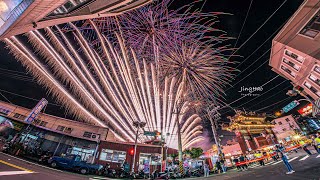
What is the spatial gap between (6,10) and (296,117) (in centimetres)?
9077

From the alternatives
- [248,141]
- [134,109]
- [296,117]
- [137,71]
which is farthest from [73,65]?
[296,117]

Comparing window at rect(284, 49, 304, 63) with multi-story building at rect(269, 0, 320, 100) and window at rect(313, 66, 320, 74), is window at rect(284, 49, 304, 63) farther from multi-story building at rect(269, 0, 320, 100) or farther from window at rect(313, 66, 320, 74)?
window at rect(313, 66, 320, 74)

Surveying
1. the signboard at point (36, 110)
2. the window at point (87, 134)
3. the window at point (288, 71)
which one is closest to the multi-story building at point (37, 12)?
the signboard at point (36, 110)

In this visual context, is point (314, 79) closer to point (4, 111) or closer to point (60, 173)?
point (60, 173)

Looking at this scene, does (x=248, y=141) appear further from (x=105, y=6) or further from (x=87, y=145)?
(x=105, y=6)

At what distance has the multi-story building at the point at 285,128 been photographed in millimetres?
57681

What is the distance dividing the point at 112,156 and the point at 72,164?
10387mm

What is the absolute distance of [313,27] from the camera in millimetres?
17656

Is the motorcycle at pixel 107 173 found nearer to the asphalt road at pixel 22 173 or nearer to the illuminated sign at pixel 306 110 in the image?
the asphalt road at pixel 22 173

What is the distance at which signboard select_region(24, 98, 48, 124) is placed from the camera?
20.5m

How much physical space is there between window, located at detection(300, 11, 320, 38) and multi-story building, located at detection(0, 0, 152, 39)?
24.3 metres

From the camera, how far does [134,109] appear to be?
66.7 feet

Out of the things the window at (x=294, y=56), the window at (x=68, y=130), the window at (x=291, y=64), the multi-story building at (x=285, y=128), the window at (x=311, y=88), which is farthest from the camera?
the multi-story building at (x=285, y=128)

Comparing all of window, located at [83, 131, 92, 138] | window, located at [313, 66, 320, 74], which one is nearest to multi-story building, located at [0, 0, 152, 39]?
window, located at [83, 131, 92, 138]
